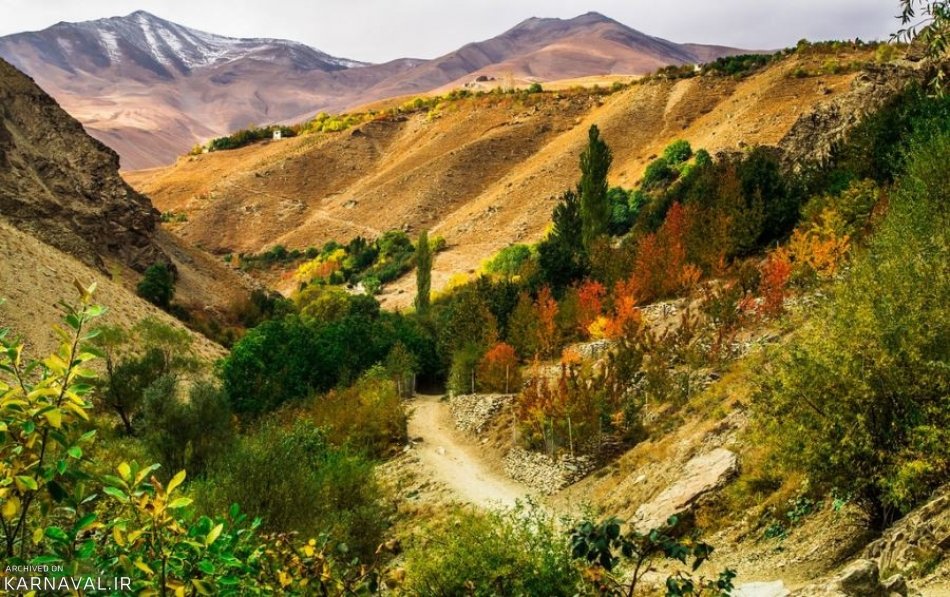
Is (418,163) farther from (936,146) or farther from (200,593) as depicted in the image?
(200,593)

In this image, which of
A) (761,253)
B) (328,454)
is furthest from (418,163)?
(328,454)

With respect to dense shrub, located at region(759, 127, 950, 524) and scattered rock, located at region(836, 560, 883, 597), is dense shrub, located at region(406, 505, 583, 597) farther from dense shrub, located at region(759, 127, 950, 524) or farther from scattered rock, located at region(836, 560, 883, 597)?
dense shrub, located at region(759, 127, 950, 524)

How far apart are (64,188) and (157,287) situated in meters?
9.08

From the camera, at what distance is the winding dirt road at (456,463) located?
18.0 metres

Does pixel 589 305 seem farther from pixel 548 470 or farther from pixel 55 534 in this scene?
pixel 55 534

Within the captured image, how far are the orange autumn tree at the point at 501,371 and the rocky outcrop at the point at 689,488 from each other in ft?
36.0

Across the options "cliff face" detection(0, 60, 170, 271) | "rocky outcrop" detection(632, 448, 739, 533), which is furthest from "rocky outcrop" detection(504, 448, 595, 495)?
"cliff face" detection(0, 60, 170, 271)

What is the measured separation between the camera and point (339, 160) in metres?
87.8

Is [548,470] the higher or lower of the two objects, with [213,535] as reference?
lower

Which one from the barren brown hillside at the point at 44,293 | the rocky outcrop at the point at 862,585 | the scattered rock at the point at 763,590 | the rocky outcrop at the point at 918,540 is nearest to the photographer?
the rocky outcrop at the point at 862,585

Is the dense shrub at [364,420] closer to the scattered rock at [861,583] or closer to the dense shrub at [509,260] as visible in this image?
the scattered rock at [861,583]

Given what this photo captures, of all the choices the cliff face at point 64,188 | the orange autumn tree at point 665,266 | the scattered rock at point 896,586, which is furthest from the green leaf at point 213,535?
the cliff face at point 64,188

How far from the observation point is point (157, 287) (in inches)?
1465

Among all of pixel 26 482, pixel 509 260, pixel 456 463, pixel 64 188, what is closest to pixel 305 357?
pixel 456 463
